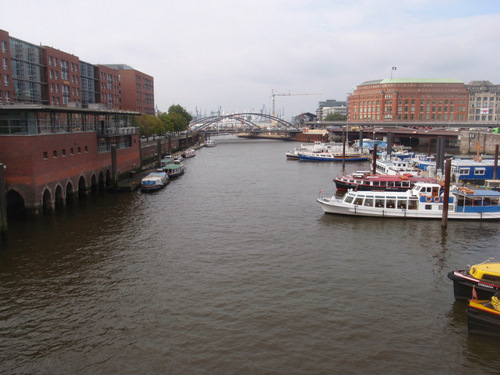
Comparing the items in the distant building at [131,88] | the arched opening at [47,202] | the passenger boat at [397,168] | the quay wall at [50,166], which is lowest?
the arched opening at [47,202]

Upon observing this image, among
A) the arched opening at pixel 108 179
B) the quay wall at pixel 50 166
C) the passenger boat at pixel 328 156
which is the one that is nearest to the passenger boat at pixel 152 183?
the arched opening at pixel 108 179

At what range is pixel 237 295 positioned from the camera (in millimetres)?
20859

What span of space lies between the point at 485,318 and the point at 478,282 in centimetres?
208

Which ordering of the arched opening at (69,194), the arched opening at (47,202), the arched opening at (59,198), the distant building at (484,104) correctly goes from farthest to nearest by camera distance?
the distant building at (484,104) → the arched opening at (69,194) → the arched opening at (59,198) → the arched opening at (47,202)

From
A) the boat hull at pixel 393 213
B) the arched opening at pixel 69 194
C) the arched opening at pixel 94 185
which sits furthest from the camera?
the arched opening at pixel 94 185

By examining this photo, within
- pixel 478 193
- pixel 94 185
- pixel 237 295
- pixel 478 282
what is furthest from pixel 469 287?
pixel 94 185

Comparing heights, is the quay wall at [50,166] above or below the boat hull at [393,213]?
above

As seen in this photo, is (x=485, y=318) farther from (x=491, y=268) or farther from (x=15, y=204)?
(x=15, y=204)

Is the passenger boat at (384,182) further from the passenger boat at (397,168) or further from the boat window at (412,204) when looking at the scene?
the passenger boat at (397,168)

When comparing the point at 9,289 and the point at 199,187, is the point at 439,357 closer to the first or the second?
the point at 9,289

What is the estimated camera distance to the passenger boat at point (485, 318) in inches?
657

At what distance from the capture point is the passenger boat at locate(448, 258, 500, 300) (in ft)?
59.7

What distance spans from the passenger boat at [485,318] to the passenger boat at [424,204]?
17610 mm

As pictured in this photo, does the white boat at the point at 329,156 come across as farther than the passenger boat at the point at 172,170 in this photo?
Yes
